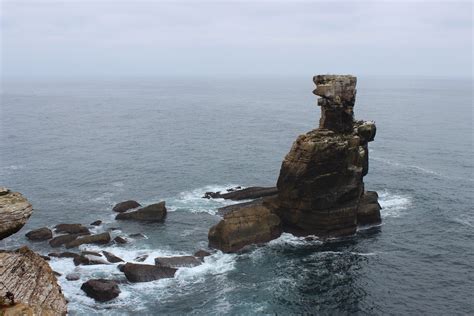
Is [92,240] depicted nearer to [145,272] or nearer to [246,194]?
[145,272]

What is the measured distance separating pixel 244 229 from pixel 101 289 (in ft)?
72.1

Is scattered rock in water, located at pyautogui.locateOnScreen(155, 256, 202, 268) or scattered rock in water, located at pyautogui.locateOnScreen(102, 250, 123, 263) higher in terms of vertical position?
scattered rock in water, located at pyautogui.locateOnScreen(102, 250, 123, 263)

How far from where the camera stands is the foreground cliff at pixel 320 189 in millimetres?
69250

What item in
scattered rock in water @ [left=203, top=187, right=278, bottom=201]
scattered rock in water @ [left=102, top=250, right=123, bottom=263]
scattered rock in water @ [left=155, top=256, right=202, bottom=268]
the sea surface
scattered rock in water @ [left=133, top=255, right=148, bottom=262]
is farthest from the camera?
scattered rock in water @ [left=203, top=187, right=278, bottom=201]

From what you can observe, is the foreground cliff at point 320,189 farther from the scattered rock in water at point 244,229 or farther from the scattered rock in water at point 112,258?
the scattered rock in water at point 112,258

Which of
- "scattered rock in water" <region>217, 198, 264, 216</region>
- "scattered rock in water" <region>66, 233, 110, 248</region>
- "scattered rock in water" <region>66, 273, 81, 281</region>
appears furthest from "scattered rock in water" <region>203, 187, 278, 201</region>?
"scattered rock in water" <region>66, 273, 81, 281</region>

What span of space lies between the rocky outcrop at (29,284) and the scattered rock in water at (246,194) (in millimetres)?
59202

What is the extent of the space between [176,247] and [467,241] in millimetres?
41025

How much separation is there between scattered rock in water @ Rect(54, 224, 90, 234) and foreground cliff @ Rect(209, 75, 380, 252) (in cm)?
1907

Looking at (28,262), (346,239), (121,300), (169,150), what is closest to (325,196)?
(346,239)

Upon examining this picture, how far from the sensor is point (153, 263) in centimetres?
6294

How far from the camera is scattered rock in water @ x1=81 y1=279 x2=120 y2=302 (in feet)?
176

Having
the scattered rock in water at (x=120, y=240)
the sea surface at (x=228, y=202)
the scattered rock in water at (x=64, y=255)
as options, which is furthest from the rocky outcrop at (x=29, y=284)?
the scattered rock in water at (x=120, y=240)

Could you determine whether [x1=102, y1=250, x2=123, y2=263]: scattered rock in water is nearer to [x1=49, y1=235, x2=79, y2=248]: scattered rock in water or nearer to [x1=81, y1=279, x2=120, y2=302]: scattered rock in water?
[x1=81, y1=279, x2=120, y2=302]: scattered rock in water
